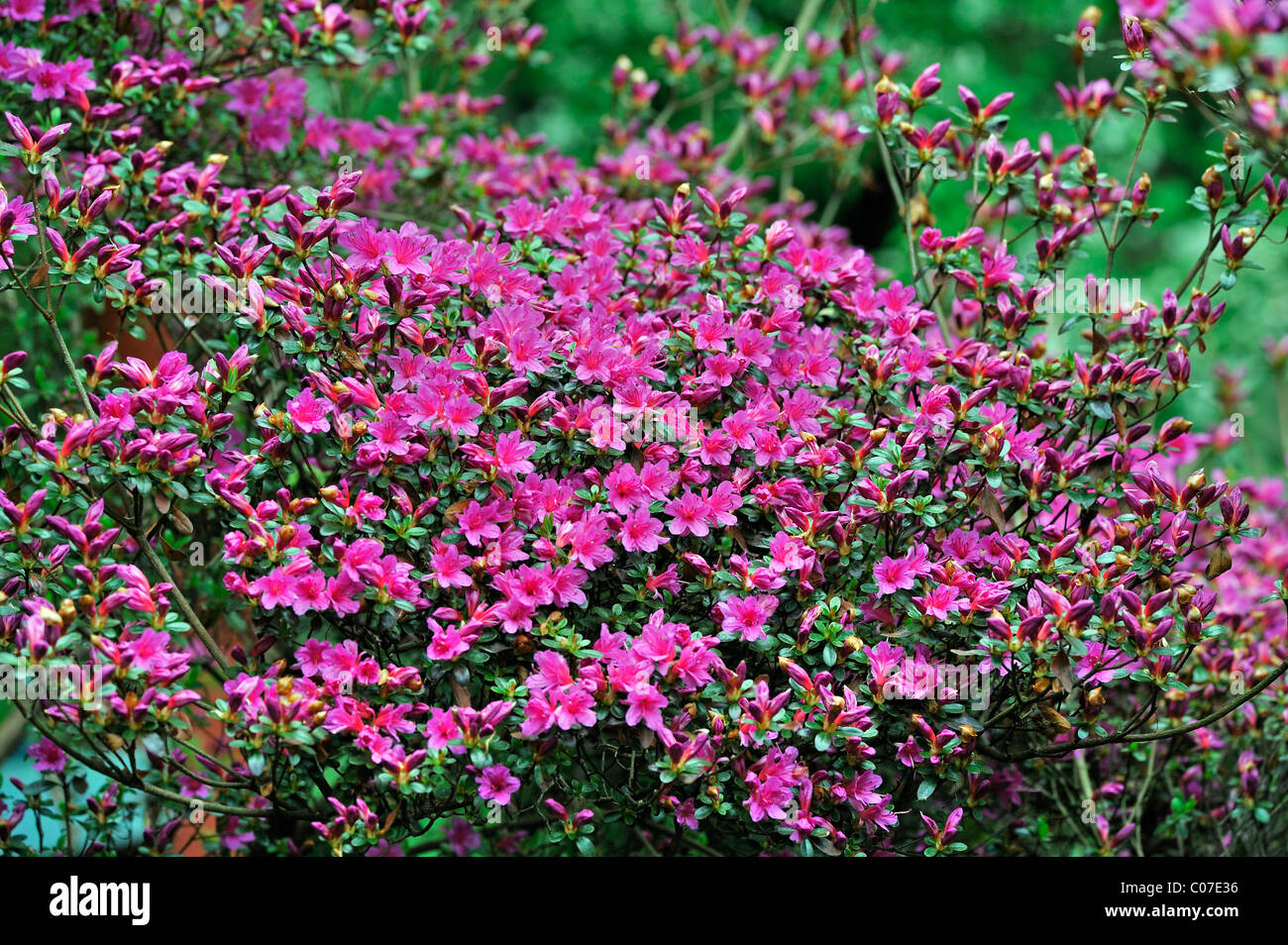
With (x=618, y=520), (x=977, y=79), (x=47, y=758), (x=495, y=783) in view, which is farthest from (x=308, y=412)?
(x=977, y=79)

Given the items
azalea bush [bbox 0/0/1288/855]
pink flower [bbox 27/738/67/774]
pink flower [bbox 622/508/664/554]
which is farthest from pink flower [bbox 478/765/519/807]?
pink flower [bbox 27/738/67/774]

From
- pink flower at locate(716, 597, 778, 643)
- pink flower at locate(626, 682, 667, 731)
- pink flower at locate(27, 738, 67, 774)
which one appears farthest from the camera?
pink flower at locate(27, 738, 67, 774)

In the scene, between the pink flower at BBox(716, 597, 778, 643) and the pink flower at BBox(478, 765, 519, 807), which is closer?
the pink flower at BBox(478, 765, 519, 807)

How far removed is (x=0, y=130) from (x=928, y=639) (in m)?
2.78

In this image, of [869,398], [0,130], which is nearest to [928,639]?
[869,398]

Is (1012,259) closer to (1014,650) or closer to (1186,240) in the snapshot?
(1014,650)

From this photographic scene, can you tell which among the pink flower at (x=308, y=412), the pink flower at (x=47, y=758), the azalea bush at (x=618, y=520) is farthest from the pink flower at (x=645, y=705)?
the pink flower at (x=47, y=758)

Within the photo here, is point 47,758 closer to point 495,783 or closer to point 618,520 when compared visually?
point 495,783

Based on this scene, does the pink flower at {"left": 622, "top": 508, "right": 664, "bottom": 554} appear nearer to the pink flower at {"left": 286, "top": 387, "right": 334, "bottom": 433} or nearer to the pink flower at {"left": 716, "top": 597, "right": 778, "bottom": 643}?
the pink flower at {"left": 716, "top": 597, "right": 778, "bottom": 643}

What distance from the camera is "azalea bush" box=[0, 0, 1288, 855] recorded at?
2.08 m

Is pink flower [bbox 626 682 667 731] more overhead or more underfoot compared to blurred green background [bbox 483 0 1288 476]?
more underfoot

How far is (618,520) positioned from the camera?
2213mm

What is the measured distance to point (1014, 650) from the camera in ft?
7.01

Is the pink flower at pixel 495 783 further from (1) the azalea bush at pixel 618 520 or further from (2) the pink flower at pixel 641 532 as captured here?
(2) the pink flower at pixel 641 532
